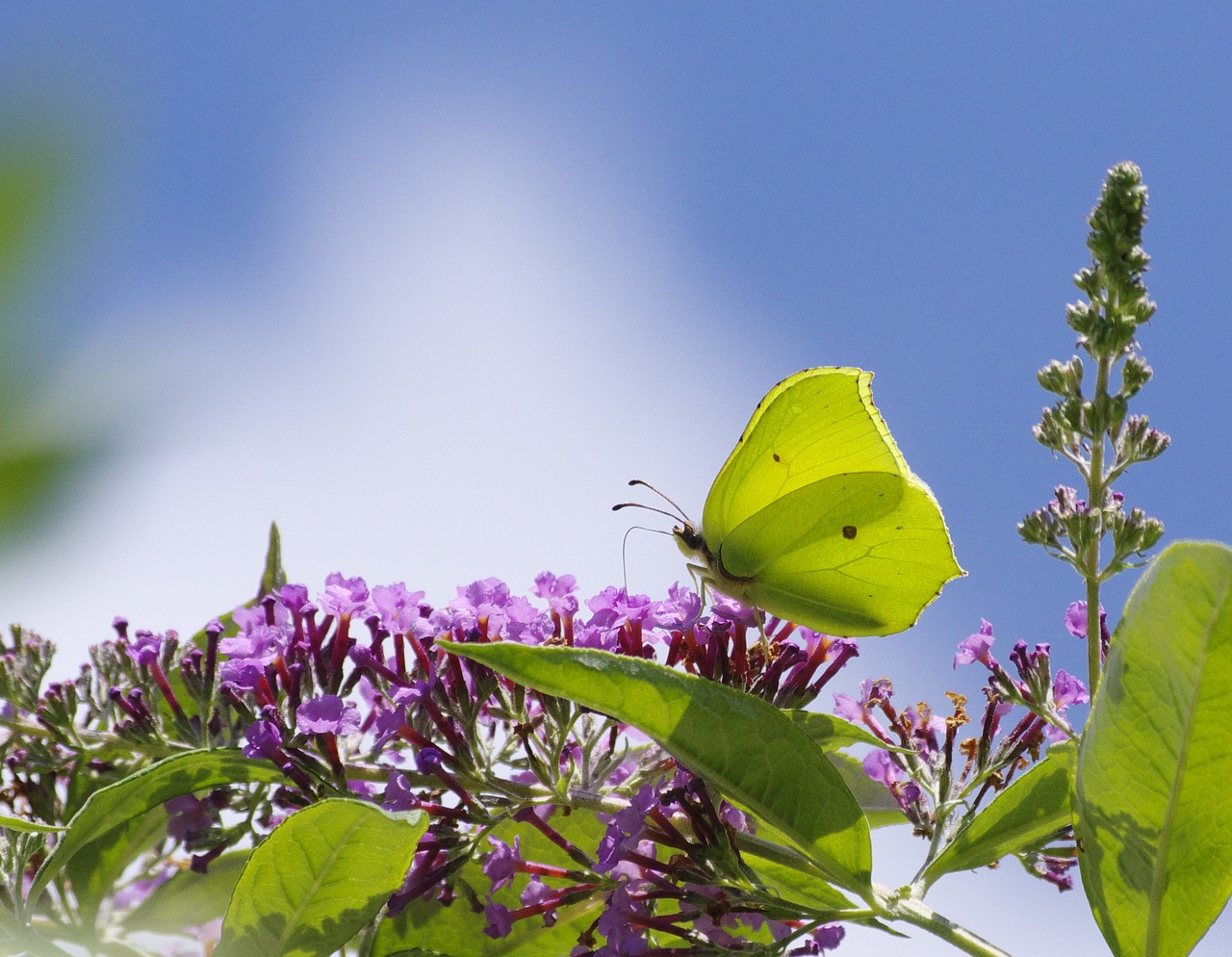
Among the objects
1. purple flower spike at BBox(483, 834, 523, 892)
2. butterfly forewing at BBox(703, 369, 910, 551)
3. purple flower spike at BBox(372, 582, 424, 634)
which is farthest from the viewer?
butterfly forewing at BBox(703, 369, 910, 551)

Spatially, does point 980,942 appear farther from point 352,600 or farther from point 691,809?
point 352,600

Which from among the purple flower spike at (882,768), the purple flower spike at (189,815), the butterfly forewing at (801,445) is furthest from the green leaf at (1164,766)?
the purple flower spike at (189,815)

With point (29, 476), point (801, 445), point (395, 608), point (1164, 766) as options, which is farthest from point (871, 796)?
point (29, 476)

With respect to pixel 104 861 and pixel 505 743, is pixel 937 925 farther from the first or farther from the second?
pixel 104 861

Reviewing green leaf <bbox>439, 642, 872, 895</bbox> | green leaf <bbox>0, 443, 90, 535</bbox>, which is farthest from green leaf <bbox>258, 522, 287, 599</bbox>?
green leaf <bbox>0, 443, 90, 535</bbox>

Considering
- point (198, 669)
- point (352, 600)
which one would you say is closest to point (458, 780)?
point (352, 600)

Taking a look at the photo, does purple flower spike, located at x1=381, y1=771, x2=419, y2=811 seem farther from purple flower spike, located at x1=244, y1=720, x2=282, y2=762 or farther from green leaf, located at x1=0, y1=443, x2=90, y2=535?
green leaf, located at x1=0, y1=443, x2=90, y2=535
